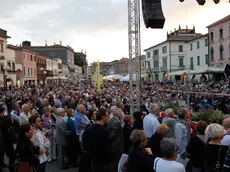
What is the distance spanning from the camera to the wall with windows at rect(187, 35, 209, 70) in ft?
Answer: 140

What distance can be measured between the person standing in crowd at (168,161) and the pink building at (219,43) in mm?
35202

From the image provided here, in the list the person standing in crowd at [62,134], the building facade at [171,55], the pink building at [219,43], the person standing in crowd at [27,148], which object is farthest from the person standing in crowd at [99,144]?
the building facade at [171,55]

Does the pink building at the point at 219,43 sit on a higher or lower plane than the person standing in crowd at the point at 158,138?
higher

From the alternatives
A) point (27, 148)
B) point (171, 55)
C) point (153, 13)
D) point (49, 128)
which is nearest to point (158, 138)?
point (27, 148)

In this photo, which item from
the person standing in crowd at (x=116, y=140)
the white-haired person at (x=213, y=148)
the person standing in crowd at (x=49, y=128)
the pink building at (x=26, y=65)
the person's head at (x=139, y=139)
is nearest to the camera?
the person's head at (x=139, y=139)

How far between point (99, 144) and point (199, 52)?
142 feet

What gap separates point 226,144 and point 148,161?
4.44ft

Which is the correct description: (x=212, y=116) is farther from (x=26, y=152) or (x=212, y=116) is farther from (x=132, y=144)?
(x=26, y=152)

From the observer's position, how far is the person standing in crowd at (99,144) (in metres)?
4.50

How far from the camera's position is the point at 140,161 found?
344 cm

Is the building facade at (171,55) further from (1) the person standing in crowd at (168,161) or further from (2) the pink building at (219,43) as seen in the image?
(1) the person standing in crowd at (168,161)

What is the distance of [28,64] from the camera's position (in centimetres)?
4816

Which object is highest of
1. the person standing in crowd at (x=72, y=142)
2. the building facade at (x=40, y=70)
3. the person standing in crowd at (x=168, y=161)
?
the building facade at (x=40, y=70)

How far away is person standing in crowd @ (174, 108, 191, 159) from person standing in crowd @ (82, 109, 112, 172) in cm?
133
